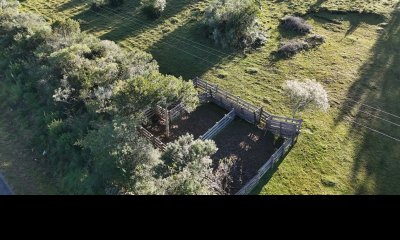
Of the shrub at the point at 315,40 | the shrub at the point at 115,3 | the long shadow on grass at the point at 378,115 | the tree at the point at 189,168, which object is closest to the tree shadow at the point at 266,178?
the tree at the point at 189,168

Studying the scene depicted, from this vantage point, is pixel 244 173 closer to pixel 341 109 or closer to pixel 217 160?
pixel 217 160

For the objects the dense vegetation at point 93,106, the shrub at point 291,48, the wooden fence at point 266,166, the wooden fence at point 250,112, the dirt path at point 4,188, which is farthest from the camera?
the shrub at point 291,48

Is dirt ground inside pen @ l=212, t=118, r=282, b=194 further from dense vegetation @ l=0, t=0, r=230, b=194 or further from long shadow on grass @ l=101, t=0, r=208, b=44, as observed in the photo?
long shadow on grass @ l=101, t=0, r=208, b=44

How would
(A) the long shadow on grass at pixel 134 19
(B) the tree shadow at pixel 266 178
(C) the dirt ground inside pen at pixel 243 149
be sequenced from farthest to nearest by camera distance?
(A) the long shadow on grass at pixel 134 19 < (C) the dirt ground inside pen at pixel 243 149 < (B) the tree shadow at pixel 266 178

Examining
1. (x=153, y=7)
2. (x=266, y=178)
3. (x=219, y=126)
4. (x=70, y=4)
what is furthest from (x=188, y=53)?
(x=70, y=4)

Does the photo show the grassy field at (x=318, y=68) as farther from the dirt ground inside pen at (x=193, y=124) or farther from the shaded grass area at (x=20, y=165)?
the shaded grass area at (x=20, y=165)
